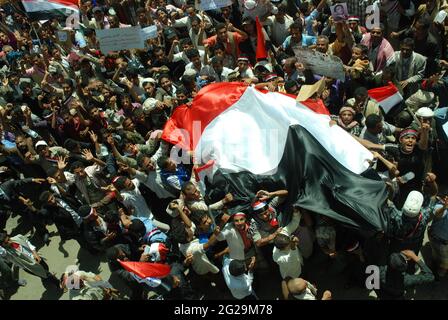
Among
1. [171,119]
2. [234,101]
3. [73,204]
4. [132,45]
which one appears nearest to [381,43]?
[234,101]

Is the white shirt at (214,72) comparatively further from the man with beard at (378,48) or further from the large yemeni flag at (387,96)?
the large yemeni flag at (387,96)

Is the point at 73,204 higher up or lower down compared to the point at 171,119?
lower down

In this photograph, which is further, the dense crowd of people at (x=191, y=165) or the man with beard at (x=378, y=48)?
the man with beard at (x=378, y=48)

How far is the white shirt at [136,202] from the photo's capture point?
6691 mm

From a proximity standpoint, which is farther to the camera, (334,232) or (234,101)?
(234,101)

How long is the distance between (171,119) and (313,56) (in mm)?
2270

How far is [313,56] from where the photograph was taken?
7.07 m

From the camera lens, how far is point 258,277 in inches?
253

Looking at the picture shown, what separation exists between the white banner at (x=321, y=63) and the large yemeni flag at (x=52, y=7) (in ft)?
18.1

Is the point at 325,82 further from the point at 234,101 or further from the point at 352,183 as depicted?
the point at 352,183

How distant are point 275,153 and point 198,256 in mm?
1605

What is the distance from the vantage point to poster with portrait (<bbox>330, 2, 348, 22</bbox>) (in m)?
7.41

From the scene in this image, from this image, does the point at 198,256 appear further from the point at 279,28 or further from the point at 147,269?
the point at 279,28

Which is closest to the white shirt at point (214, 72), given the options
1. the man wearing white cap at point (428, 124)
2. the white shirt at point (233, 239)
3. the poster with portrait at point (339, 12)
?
the poster with portrait at point (339, 12)
